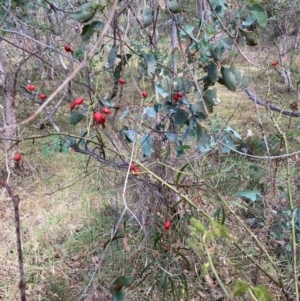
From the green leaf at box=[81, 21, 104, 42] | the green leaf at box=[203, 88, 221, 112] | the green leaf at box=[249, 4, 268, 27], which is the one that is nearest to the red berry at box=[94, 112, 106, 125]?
the green leaf at box=[81, 21, 104, 42]

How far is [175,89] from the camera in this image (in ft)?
4.75

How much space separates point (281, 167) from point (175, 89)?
1.49 meters

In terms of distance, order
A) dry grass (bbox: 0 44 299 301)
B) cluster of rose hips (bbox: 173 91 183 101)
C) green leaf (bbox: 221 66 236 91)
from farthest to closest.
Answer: dry grass (bbox: 0 44 299 301) < cluster of rose hips (bbox: 173 91 183 101) < green leaf (bbox: 221 66 236 91)

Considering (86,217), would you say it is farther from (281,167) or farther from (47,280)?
(281,167)

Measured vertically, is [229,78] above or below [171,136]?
above

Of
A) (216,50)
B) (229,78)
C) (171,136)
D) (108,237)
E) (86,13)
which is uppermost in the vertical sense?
(86,13)

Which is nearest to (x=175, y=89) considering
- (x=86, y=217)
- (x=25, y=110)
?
(x=86, y=217)

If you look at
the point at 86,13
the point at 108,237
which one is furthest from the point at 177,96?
the point at 108,237

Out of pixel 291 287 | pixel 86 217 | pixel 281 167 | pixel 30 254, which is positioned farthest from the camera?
pixel 281 167

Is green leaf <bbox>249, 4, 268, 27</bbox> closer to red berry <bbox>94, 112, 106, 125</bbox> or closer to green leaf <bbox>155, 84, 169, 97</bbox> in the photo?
green leaf <bbox>155, 84, 169, 97</bbox>

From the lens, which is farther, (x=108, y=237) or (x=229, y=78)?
(x=108, y=237)

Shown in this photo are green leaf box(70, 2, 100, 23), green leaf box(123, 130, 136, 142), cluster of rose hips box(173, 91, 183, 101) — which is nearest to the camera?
green leaf box(70, 2, 100, 23)

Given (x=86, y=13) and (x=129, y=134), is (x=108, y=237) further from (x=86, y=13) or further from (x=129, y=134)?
(x=86, y=13)

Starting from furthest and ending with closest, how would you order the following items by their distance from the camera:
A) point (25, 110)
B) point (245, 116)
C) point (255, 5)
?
point (245, 116) → point (25, 110) → point (255, 5)
